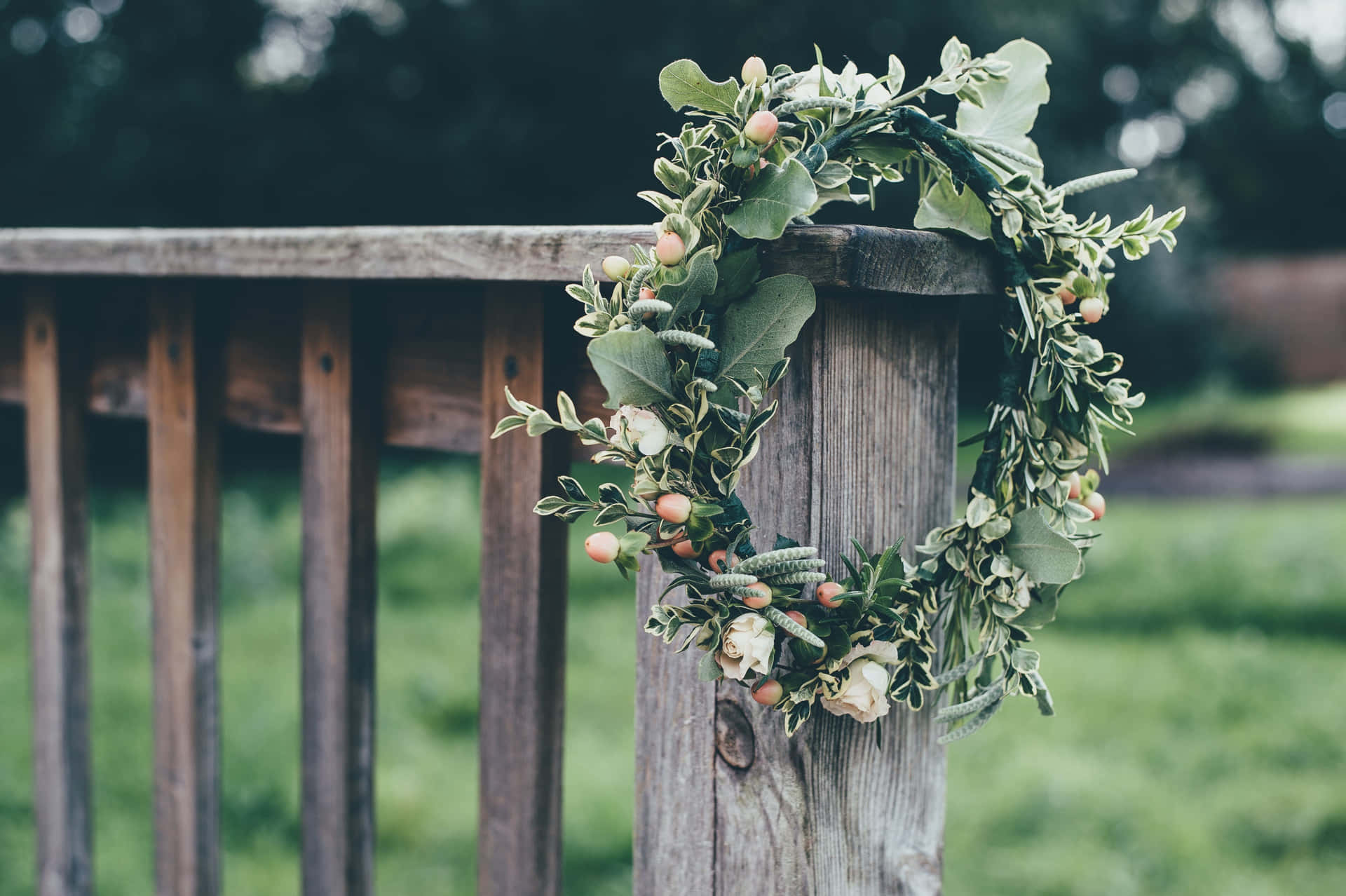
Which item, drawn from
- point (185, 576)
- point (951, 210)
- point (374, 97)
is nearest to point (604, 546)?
point (951, 210)

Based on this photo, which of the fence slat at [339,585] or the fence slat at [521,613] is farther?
the fence slat at [339,585]

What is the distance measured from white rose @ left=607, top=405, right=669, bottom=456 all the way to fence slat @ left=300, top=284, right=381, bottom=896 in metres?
0.57

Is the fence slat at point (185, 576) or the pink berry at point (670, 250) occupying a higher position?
the pink berry at point (670, 250)

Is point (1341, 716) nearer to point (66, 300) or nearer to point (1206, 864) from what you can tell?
point (1206, 864)

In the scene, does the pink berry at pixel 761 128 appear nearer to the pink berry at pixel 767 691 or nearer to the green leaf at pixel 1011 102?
the green leaf at pixel 1011 102

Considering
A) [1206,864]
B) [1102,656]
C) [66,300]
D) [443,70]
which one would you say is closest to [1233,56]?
[443,70]

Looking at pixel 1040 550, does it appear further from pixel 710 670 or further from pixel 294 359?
pixel 294 359

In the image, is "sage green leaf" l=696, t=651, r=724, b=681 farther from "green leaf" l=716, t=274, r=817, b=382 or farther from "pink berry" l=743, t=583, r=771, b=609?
"green leaf" l=716, t=274, r=817, b=382

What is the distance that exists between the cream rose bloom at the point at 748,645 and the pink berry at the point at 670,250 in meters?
0.25

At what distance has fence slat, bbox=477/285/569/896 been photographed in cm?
105

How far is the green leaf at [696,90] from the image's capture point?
737 millimetres

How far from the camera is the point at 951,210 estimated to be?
0.84m

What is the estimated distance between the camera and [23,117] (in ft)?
24.4

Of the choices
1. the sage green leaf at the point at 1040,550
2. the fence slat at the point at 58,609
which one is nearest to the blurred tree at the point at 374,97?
the fence slat at the point at 58,609
